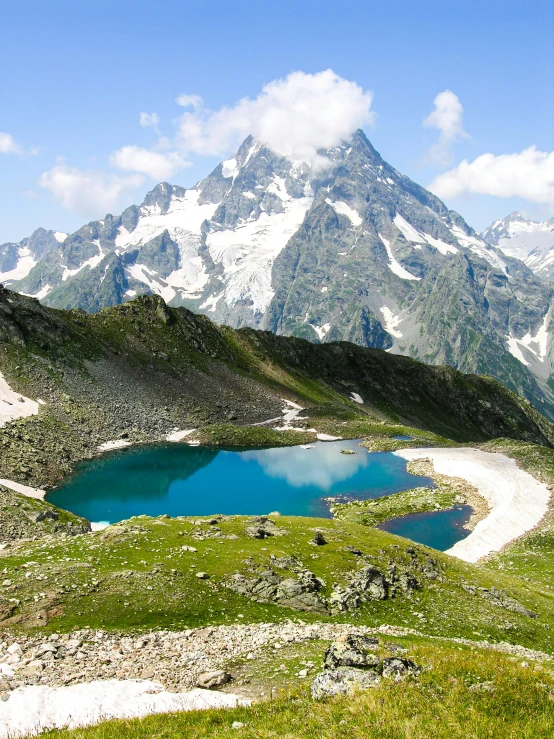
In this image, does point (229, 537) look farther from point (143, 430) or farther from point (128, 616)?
point (143, 430)

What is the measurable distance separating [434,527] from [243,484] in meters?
34.0

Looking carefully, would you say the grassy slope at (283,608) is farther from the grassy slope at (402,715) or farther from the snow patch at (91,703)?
the snow patch at (91,703)

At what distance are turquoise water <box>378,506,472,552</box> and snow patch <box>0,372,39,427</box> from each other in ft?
227

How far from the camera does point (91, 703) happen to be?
18.9 metres

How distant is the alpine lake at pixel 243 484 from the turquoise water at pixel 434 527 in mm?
126

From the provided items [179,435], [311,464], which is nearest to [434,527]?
[311,464]

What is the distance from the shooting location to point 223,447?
114062 millimetres

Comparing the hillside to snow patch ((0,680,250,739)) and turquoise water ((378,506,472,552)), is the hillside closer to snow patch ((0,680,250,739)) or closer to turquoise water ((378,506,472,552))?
turquoise water ((378,506,472,552))

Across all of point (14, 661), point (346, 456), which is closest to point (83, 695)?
point (14, 661)

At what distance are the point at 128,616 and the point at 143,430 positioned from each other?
91125mm

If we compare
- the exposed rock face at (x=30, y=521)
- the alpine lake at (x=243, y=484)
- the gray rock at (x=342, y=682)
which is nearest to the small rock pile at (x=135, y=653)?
the gray rock at (x=342, y=682)

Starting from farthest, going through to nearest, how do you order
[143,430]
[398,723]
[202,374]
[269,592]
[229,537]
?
1. [202,374]
2. [143,430]
3. [229,537]
4. [269,592]
5. [398,723]

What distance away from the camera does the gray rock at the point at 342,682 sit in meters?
17.4

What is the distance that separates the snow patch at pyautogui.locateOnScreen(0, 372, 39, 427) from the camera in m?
93.2
